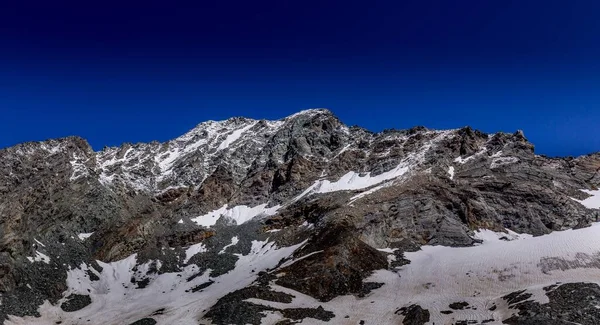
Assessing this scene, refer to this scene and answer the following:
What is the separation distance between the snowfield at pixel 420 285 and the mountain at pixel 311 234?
41cm

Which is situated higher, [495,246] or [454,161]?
[454,161]

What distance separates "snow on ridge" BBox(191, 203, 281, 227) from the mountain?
2.71ft

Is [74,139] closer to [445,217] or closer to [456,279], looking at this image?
[445,217]

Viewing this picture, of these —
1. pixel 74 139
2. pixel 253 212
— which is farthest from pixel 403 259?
pixel 74 139

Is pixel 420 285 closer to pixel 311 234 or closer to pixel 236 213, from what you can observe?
pixel 311 234

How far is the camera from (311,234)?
355ft

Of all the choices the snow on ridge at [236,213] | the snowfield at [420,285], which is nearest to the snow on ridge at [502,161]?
the snowfield at [420,285]

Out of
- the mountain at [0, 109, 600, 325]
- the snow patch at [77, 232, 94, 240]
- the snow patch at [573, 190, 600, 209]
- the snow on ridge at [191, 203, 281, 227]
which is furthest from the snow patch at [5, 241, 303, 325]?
the snow patch at [573, 190, 600, 209]

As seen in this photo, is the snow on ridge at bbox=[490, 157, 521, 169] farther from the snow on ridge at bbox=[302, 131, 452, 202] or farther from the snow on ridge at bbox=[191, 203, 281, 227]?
the snow on ridge at bbox=[191, 203, 281, 227]

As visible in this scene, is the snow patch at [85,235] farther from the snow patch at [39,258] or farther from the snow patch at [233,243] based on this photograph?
the snow patch at [233,243]

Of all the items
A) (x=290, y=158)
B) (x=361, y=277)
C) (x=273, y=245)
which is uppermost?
(x=290, y=158)

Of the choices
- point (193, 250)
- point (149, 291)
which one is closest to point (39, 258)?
point (149, 291)

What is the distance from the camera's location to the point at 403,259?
90625 mm

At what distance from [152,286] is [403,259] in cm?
5608
